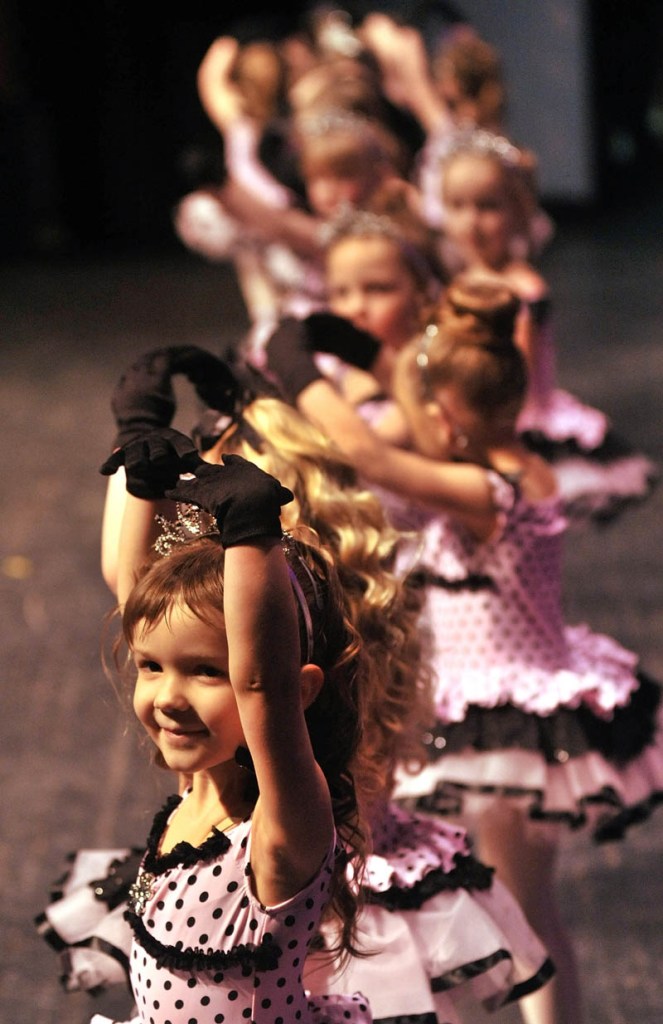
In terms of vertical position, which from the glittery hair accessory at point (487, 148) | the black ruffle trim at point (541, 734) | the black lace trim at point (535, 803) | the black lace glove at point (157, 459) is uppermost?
the black lace glove at point (157, 459)

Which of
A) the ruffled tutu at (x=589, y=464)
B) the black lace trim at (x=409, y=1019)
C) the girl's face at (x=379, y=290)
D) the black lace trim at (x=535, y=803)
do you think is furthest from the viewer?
the ruffled tutu at (x=589, y=464)

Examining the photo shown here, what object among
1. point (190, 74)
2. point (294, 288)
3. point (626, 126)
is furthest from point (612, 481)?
point (190, 74)

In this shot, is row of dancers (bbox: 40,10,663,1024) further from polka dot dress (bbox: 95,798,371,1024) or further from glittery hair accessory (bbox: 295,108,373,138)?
glittery hair accessory (bbox: 295,108,373,138)

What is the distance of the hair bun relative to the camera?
270 centimetres

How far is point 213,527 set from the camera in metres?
1.71

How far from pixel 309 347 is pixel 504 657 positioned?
2.06ft

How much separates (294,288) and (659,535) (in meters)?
1.79

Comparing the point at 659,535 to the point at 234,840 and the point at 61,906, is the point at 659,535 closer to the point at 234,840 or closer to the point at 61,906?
the point at 61,906

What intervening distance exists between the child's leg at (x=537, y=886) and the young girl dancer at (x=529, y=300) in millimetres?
1910

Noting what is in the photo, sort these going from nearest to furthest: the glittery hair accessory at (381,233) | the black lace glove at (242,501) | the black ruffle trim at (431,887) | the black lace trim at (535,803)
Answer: the black lace glove at (242,501), the black ruffle trim at (431,887), the black lace trim at (535,803), the glittery hair accessory at (381,233)

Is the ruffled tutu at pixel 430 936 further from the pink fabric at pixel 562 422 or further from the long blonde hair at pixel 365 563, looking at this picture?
the pink fabric at pixel 562 422

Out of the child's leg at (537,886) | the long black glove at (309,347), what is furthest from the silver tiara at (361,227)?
the child's leg at (537,886)

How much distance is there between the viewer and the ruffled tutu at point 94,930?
2.11m

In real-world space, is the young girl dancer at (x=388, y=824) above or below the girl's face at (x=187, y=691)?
below
